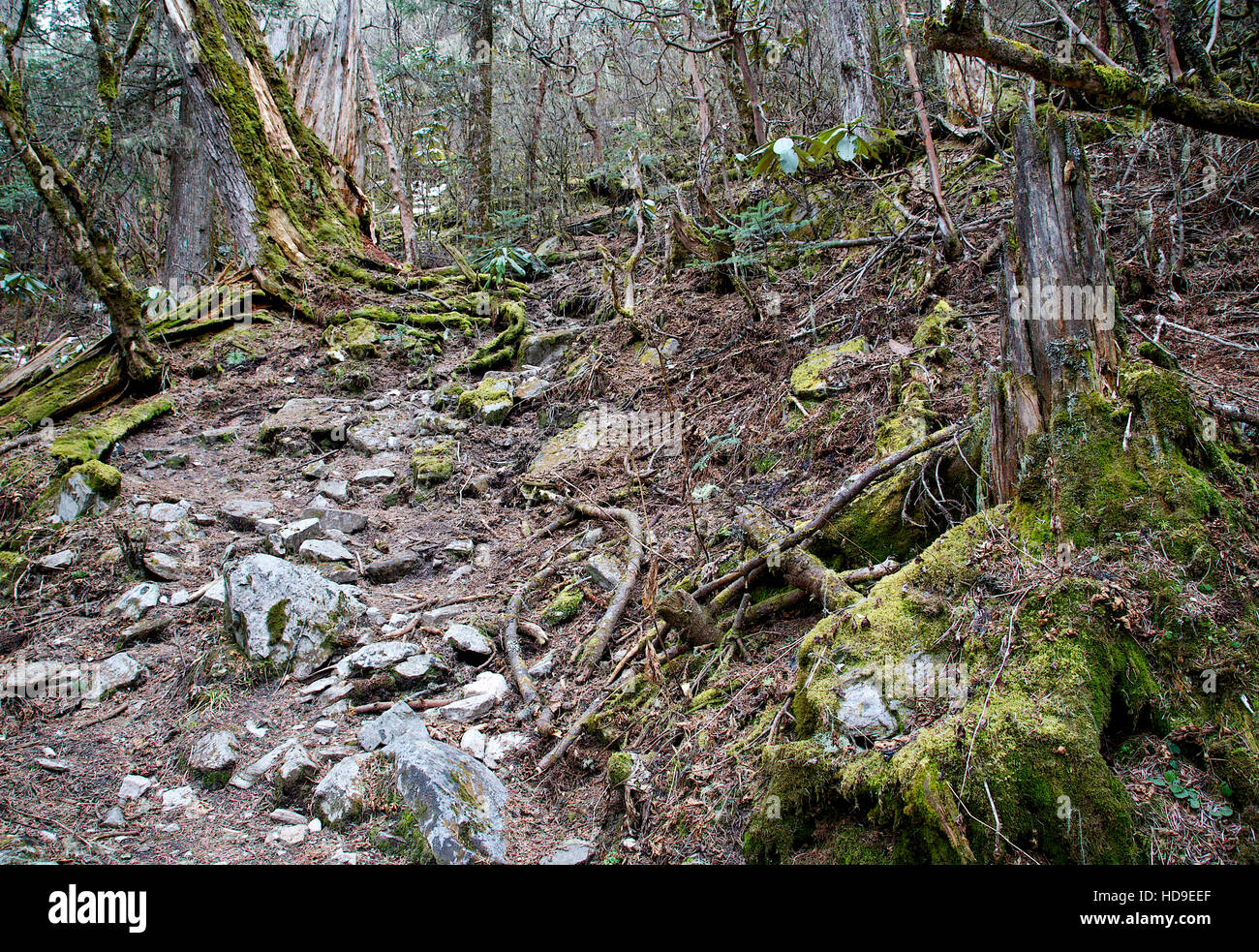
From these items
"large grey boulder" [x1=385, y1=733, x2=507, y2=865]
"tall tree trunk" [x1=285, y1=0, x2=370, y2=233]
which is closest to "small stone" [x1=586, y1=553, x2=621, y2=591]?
"large grey boulder" [x1=385, y1=733, x2=507, y2=865]

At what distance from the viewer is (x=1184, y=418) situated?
2.38 metres

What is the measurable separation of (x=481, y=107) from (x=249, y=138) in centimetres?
441

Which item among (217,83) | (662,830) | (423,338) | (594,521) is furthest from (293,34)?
(662,830)

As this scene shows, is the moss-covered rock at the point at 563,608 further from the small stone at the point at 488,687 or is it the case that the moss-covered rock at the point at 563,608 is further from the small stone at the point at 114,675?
the small stone at the point at 114,675

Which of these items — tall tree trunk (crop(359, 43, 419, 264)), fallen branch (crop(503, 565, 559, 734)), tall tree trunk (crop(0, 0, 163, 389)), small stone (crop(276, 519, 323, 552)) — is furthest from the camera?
tall tree trunk (crop(359, 43, 419, 264))

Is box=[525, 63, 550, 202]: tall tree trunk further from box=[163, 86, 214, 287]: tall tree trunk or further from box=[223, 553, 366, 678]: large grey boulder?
box=[223, 553, 366, 678]: large grey boulder

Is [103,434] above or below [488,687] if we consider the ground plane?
above

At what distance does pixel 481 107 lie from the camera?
12.1 meters

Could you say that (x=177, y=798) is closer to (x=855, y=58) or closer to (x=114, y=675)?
(x=114, y=675)

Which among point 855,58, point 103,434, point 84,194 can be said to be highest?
point 855,58

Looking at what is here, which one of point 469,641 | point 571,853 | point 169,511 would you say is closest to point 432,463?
point 169,511

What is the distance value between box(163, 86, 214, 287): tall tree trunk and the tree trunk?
1164cm

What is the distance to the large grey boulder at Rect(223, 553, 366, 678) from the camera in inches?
145
